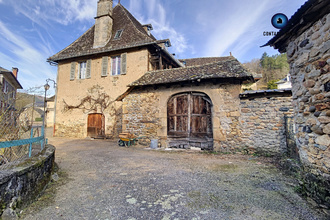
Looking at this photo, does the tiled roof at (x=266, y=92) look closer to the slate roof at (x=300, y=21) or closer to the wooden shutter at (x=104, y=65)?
the slate roof at (x=300, y=21)

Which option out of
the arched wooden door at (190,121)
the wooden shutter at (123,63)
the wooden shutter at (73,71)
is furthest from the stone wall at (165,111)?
the wooden shutter at (73,71)

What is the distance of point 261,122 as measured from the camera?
21.5 feet

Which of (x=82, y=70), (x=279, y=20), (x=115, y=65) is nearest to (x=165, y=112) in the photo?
(x=279, y=20)

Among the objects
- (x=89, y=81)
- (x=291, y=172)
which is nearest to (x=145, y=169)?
(x=291, y=172)

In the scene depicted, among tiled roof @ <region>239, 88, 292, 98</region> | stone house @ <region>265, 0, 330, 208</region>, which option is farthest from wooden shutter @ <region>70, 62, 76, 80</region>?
stone house @ <region>265, 0, 330, 208</region>

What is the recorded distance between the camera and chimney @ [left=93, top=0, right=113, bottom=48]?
12352mm

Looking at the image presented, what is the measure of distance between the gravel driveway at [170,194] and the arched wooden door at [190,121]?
2.88m

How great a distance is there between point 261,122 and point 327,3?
16.0ft

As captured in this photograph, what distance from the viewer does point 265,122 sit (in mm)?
6488

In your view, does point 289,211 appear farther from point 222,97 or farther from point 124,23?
point 124,23

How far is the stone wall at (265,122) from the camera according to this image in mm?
6258

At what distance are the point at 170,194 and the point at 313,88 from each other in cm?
304

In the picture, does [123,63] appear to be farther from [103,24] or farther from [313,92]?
[313,92]

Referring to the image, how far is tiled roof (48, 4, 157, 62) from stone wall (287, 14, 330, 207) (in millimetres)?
8439
